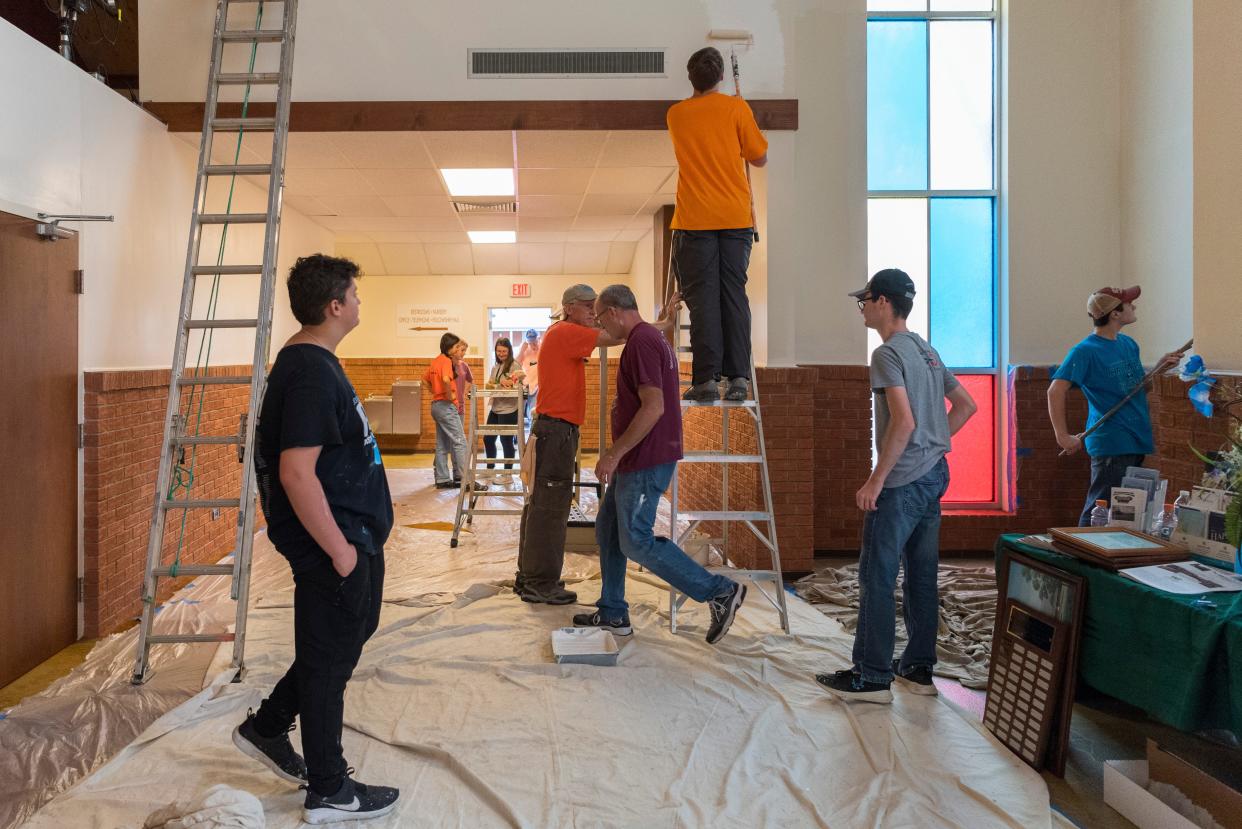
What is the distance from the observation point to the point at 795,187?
18.9 feet

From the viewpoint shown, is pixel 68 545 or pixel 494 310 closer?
pixel 68 545

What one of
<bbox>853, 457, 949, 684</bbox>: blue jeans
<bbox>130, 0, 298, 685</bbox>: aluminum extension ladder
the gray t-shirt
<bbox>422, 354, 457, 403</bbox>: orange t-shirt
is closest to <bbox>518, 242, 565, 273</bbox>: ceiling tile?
<bbox>422, 354, 457, 403</bbox>: orange t-shirt

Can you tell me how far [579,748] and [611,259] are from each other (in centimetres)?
921

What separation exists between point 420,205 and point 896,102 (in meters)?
4.42

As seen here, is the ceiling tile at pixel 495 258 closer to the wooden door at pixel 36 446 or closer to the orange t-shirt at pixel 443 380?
the orange t-shirt at pixel 443 380

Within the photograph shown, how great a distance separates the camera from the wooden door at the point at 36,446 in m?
3.62

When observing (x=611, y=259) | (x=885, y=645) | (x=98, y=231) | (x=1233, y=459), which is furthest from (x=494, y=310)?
(x=1233, y=459)

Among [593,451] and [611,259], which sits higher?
[611,259]

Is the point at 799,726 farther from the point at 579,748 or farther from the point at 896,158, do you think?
the point at 896,158

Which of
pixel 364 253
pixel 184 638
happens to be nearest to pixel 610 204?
pixel 364 253

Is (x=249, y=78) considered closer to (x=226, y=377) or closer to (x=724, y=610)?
(x=226, y=377)

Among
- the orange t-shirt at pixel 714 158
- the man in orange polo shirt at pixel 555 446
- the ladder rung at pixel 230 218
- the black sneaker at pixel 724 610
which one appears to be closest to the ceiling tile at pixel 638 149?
the orange t-shirt at pixel 714 158

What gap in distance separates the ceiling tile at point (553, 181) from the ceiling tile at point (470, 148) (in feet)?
0.96

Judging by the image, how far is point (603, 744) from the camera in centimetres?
300
